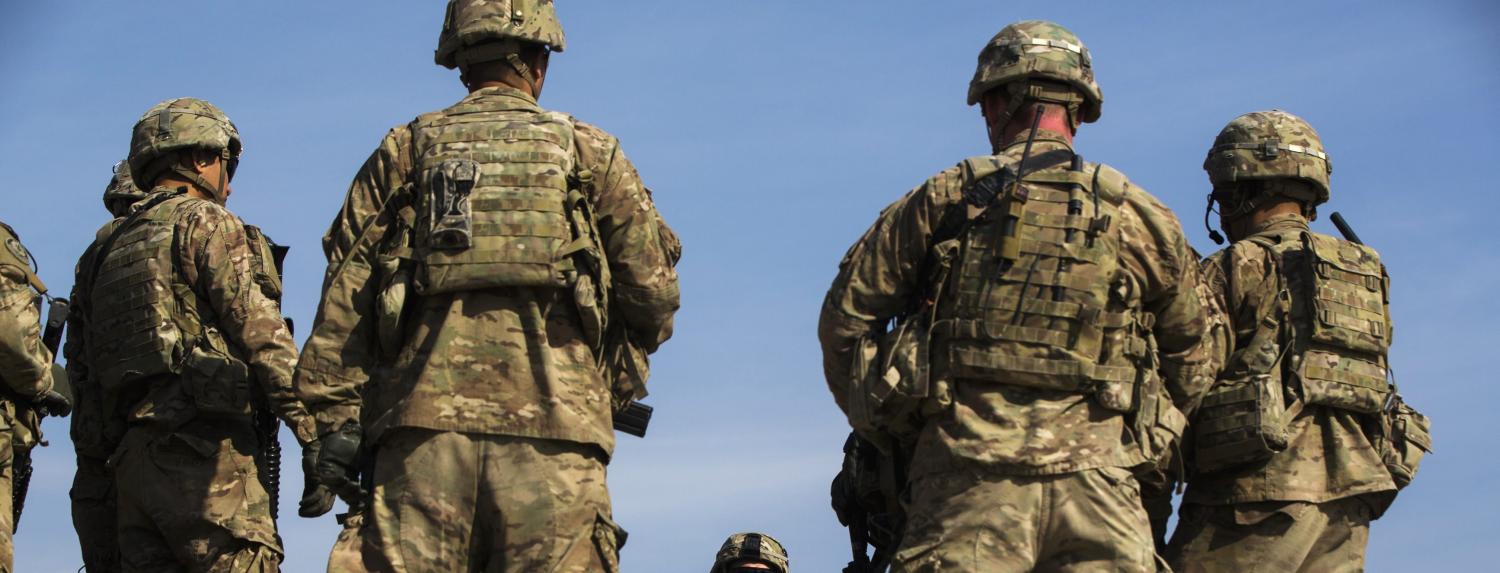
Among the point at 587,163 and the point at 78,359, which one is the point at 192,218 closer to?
the point at 78,359

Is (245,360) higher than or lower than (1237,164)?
lower

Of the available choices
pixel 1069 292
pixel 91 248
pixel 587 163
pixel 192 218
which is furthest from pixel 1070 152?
pixel 91 248

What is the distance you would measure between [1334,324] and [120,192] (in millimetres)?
8281

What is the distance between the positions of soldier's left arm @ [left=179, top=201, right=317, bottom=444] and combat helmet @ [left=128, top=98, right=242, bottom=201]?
553 millimetres

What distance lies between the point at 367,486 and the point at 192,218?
3.17 metres

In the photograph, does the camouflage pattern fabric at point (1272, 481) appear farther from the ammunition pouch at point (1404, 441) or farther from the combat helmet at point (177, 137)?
the combat helmet at point (177, 137)

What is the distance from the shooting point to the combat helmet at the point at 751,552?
645 inches

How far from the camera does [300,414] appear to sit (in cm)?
1239

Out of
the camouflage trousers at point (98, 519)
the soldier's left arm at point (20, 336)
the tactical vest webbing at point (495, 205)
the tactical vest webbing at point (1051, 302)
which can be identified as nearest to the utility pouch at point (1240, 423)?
the tactical vest webbing at point (1051, 302)

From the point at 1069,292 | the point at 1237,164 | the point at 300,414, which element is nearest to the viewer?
the point at 1069,292

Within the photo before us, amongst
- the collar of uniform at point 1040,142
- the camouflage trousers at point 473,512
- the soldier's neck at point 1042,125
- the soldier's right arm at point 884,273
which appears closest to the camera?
the camouflage trousers at point 473,512

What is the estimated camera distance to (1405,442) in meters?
13.4

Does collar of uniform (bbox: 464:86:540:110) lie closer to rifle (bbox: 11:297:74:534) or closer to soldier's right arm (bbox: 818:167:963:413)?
soldier's right arm (bbox: 818:167:963:413)

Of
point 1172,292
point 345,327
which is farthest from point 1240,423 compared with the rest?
point 345,327
